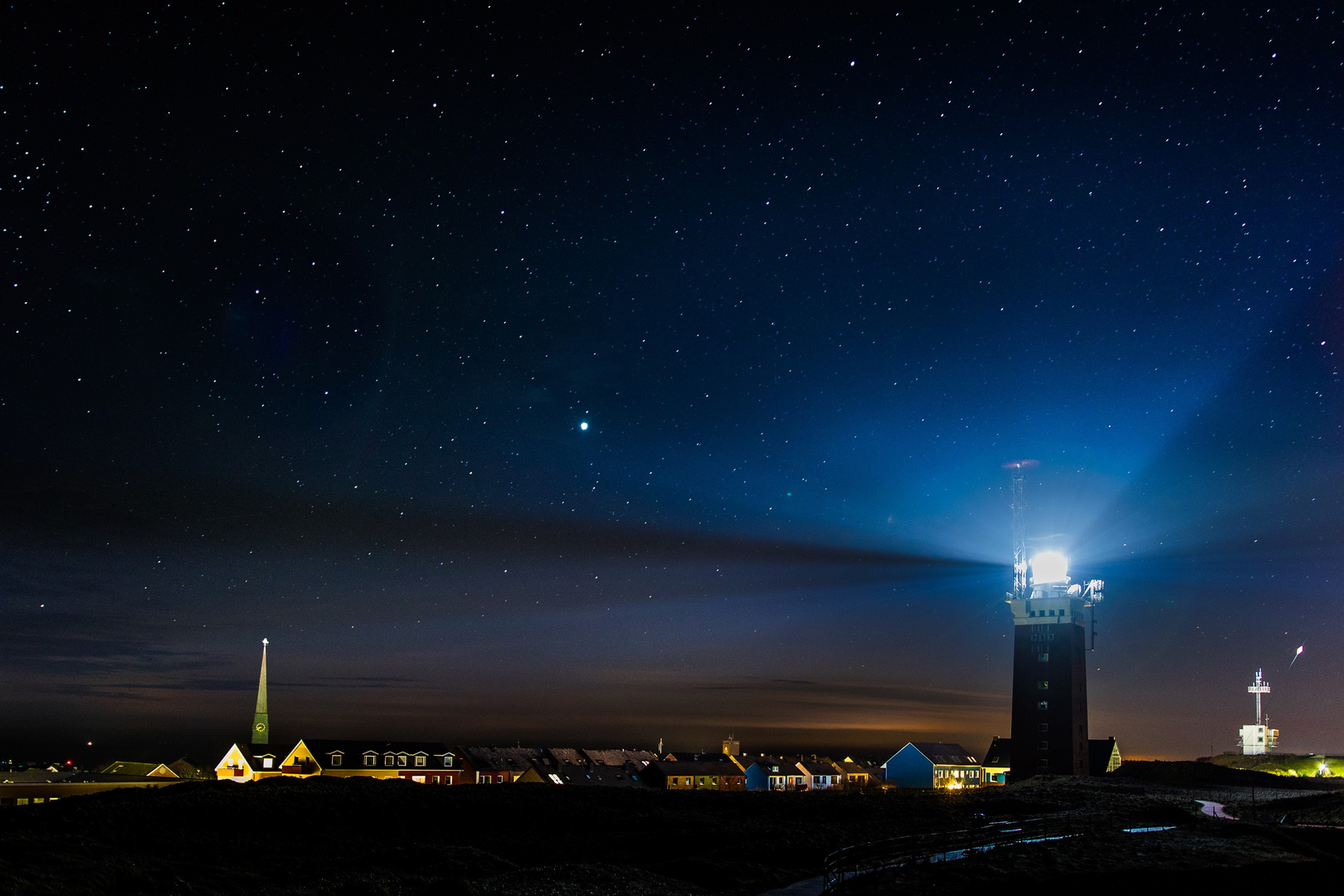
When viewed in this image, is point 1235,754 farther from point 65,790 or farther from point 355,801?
point 65,790

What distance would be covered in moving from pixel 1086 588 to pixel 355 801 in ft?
185

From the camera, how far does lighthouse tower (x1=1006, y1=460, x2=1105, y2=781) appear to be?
68.6 meters

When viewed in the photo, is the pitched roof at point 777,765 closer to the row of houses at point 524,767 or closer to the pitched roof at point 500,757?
the row of houses at point 524,767

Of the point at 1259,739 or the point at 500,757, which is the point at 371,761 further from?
the point at 1259,739

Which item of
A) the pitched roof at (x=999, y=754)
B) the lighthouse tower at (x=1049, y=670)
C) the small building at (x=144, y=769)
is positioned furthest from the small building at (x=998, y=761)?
the small building at (x=144, y=769)

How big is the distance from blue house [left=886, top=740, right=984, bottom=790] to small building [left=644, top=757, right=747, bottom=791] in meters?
15.9

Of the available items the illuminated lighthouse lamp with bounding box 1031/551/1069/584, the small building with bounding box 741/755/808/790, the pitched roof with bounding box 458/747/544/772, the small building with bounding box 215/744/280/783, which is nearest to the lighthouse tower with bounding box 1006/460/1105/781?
the illuminated lighthouse lamp with bounding box 1031/551/1069/584

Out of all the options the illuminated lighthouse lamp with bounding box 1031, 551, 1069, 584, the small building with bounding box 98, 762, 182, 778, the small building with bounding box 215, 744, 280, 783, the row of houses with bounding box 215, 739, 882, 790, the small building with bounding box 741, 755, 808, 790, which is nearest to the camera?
the illuminated lighthouse lamp with bounding box 1031, 551, 1069, 584

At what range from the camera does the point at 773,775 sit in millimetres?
99125

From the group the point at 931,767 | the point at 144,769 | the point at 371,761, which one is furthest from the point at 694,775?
the point at 144,769

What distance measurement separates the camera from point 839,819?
1706 inches

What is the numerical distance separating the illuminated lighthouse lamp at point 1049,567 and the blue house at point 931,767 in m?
27.5

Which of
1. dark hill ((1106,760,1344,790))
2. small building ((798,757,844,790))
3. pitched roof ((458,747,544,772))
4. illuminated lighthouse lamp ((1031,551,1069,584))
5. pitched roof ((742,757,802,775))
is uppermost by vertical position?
illuminated lighthouse lamp ((1031,551,1069,584))

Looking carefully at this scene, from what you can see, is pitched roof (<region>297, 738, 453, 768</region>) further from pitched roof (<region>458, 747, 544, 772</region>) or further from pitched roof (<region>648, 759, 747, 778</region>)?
pitched roof (<region>648, 759, 747, 778</region>)
